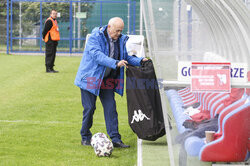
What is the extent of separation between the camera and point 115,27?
6.80 metres

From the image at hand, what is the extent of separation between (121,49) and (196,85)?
2.17 metres

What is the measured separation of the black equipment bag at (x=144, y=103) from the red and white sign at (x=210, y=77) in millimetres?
1650

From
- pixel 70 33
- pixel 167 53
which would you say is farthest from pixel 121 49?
pixel 70 33

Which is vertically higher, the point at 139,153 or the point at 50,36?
the point at 50,36

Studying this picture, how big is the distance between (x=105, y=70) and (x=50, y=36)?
419 inches

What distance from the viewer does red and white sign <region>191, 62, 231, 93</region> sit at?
5.12m

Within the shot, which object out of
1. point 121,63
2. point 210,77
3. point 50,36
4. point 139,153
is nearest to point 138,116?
point 139,153

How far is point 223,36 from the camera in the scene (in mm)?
7000

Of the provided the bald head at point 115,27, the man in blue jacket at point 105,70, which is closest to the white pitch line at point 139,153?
the man in blue jacket at point 105,70

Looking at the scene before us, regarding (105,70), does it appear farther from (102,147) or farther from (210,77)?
(210,77)

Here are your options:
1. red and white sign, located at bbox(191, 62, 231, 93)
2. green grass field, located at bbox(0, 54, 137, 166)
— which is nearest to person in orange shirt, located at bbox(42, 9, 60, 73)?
green grass field, located at bbox(0, 54, 137, 166)

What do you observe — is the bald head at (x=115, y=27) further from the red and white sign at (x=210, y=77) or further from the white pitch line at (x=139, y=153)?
the red and white sign at (x=210, y=77)

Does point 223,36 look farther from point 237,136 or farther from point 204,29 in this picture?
point 237,136

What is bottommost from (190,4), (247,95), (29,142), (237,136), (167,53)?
(29,142)
